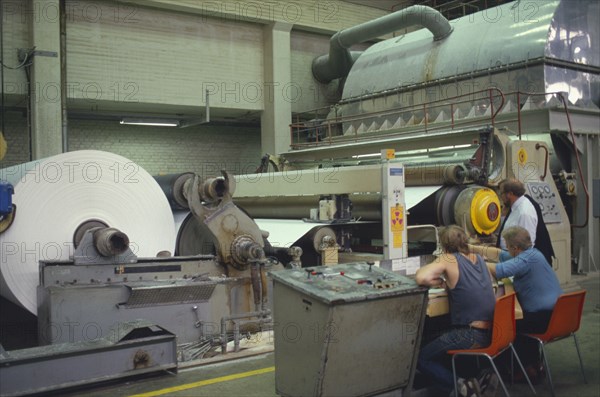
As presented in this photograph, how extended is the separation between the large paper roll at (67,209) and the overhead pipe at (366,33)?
21.3ft

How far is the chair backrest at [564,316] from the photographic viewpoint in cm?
371

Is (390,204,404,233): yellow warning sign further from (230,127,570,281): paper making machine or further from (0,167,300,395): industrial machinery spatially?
(0,167,300,395): industrial machinery

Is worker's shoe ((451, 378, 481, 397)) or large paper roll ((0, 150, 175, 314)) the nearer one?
worker's shoe ((451, 378, 481, 397))

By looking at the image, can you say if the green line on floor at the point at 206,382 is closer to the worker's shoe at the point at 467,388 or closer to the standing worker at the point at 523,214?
the worker's shoe at the point at 467,388

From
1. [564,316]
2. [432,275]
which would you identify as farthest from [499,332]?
[564,316]

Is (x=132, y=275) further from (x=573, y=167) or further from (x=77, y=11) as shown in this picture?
(x=77, y=11)

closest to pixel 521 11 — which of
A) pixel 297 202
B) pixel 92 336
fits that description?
pixel 297 202

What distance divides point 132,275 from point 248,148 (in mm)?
10601

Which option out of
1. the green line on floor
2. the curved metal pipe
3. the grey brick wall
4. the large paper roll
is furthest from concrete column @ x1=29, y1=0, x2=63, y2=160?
the green line on floor

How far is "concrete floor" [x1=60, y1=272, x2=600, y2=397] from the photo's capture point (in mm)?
3921

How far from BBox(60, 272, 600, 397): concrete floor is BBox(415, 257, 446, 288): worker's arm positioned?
76 cm

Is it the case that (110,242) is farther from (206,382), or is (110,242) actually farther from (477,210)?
(477,210)

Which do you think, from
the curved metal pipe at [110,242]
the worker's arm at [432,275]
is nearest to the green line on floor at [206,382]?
the curved metal pipe at [110,242]

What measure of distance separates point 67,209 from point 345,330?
9.23ft
